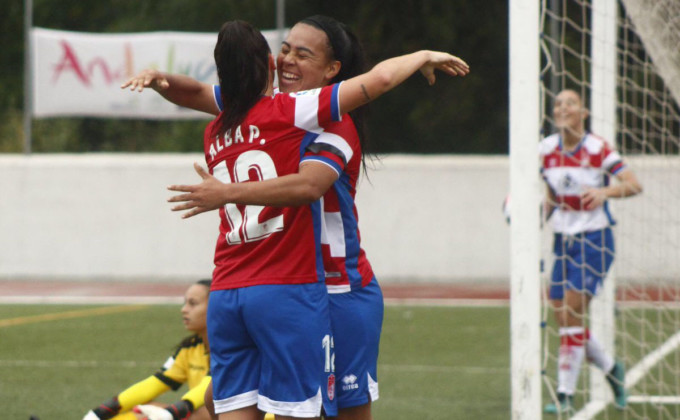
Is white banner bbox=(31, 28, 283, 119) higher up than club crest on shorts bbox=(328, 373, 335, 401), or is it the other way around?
white banner bbox=(31, 28, 283, 119)

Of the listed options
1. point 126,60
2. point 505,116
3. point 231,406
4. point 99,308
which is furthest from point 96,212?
point 231,406

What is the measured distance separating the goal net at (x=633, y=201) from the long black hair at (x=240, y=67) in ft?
6.49

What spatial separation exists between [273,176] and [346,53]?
0.61m

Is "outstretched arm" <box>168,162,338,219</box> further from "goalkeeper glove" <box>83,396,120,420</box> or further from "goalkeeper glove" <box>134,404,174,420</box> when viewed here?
"goalkeeper glove" <box>83,396,120,420</box>

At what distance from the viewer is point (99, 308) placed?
40.1 feet

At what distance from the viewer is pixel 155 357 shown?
879 cm

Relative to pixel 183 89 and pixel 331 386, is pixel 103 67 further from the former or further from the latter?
pixel 331 386

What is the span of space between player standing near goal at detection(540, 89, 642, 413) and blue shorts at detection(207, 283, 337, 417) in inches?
139

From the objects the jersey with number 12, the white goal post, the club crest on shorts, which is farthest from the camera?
the white goal post

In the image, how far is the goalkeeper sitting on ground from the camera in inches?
199

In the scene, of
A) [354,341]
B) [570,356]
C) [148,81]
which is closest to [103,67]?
[570,356]

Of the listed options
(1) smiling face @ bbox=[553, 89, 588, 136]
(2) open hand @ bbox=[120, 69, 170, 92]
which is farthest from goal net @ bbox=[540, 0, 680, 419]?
(2) open hand @ bbox=[120, 69, 170, 92]

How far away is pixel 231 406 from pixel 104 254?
1218 centimetres

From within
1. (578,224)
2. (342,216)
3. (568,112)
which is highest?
(568,112)
